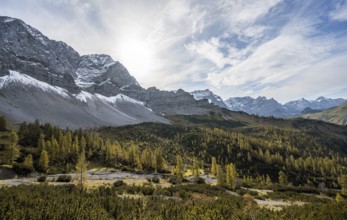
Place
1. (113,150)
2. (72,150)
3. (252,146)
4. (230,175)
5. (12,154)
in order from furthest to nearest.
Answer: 1. (252,146)
2. (113,150)
3. (72,150)
4. (12,154)
5. (230,175)

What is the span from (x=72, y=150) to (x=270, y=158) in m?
113

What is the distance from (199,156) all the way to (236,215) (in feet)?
472

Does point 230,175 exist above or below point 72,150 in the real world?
below

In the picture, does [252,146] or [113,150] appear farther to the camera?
[252,146]

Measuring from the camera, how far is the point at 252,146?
184625mm

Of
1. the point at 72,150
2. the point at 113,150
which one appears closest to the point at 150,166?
the point at 113,150

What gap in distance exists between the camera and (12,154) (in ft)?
248

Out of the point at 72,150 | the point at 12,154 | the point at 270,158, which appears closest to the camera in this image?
the point at 12,154

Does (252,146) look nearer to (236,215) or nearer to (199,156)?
(199,156)

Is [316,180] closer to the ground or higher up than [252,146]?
closer to the ground

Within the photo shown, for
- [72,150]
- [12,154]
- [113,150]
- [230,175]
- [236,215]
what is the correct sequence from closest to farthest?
[236,215], [230,175], [12,154], [72,150], [113,150]

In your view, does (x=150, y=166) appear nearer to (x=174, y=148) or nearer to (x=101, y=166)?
(x=101, y=166)

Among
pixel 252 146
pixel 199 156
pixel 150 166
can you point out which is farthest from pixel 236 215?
pixel 252 146

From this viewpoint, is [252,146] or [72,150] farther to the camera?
[252,146]
